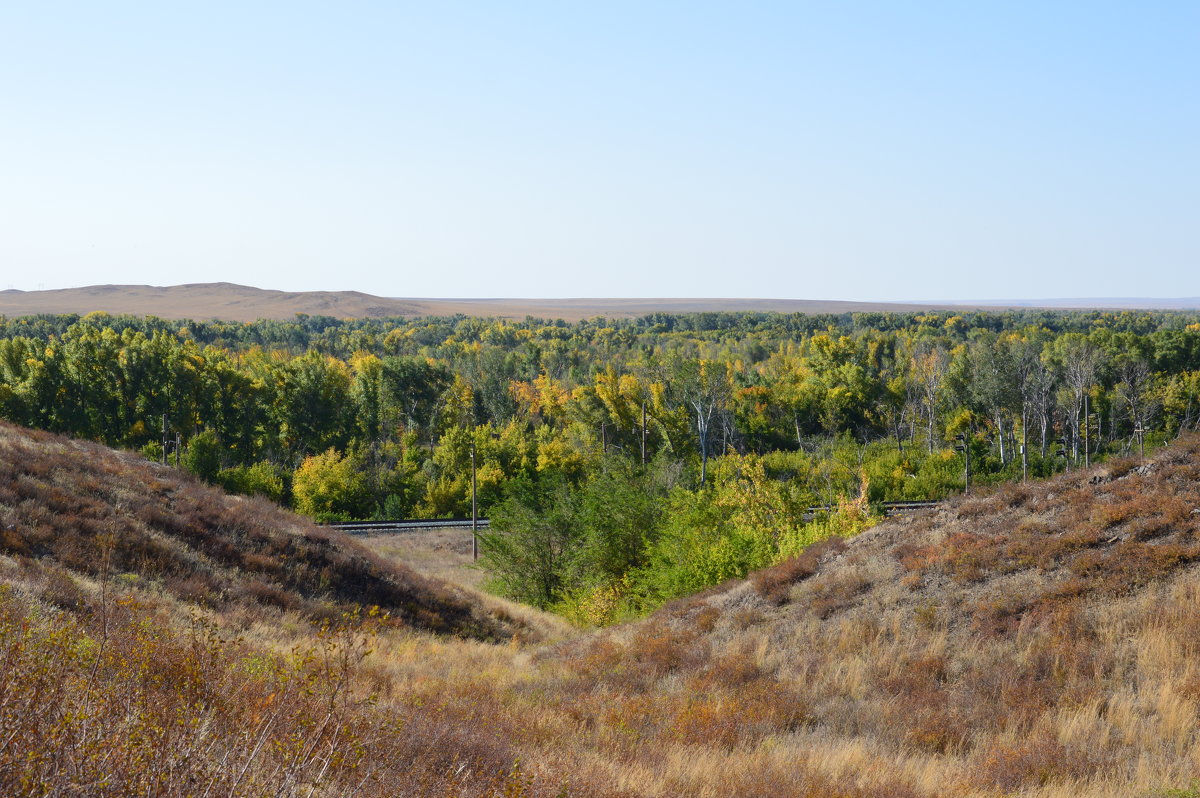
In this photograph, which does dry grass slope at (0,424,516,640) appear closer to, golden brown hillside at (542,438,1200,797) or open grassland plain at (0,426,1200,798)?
open grassland plain at (0,426,1200,798)

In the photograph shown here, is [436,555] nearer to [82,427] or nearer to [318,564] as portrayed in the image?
[318,564]

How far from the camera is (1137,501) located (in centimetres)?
1619

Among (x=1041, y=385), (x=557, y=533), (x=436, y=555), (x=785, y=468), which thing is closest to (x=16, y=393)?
(x=436, y=555)

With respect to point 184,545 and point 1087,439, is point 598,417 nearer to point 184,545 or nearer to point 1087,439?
point 1087,439

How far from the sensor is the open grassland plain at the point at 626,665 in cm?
614

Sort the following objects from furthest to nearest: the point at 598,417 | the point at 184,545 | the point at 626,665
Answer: the point at 598,417, the point at 184,545, the point at 626,665

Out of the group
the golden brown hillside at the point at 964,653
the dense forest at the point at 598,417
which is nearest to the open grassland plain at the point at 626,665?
the golden brown hillside at the point at 964,653

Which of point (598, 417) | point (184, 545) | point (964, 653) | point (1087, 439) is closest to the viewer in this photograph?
point (964, 653)

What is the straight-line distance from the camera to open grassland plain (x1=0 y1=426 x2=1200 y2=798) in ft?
20.1

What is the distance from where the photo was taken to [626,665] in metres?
15.2

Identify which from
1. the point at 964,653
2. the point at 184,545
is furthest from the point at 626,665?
the point at 184,545

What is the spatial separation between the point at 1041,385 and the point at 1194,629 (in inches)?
2336

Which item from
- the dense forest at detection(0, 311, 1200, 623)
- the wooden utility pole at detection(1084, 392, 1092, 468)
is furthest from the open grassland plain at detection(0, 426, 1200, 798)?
the wooden utility pole at detection(1084, 392, 1092, 468)

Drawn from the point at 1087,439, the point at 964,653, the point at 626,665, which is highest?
the point at 964,653
